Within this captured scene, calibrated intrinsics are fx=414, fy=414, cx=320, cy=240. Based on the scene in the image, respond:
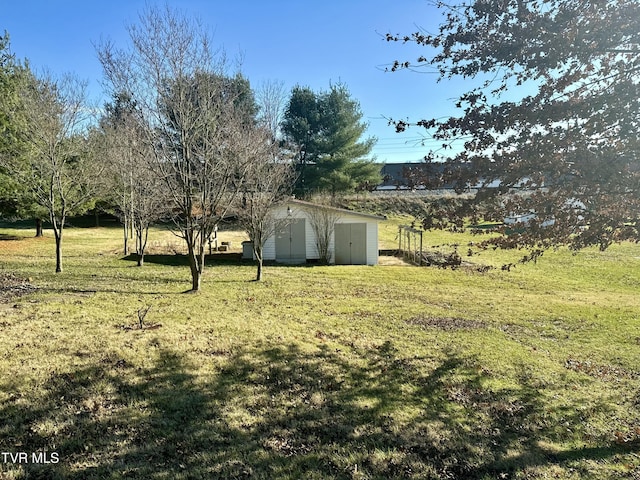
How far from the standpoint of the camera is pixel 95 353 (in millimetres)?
4719

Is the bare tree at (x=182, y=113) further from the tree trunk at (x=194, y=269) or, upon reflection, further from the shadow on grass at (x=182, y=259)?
the shadow on grass at (x=182, y=259)

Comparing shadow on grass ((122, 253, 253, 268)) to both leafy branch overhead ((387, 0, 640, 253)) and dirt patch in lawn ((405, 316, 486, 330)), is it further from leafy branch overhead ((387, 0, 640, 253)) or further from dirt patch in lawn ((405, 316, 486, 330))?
leafy branch overhead ((387, 0, 640, 253))

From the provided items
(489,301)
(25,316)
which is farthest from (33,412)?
(489,301)

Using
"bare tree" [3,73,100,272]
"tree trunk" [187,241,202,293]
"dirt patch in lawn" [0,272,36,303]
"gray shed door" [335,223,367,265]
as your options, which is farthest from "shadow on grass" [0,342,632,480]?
"gray shed door" [335,223,367,265]

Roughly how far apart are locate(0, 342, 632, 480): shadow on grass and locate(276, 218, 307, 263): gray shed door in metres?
13.3

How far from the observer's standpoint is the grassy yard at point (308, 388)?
3045mm

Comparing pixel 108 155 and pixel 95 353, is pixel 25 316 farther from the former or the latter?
pixel 108 155

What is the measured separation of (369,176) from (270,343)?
89.4 feet

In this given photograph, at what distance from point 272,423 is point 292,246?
14790 mm

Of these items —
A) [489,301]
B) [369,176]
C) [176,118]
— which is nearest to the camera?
[176,118]

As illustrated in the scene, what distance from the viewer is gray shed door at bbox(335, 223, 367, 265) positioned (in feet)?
59.4

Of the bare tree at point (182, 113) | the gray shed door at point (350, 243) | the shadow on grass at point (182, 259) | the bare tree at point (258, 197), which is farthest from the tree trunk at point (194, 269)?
the gray shed door at point (350, 243)

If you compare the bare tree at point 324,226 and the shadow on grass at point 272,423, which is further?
the bare tree at point 324,226

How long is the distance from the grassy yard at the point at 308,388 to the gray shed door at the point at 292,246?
29.1 ft
